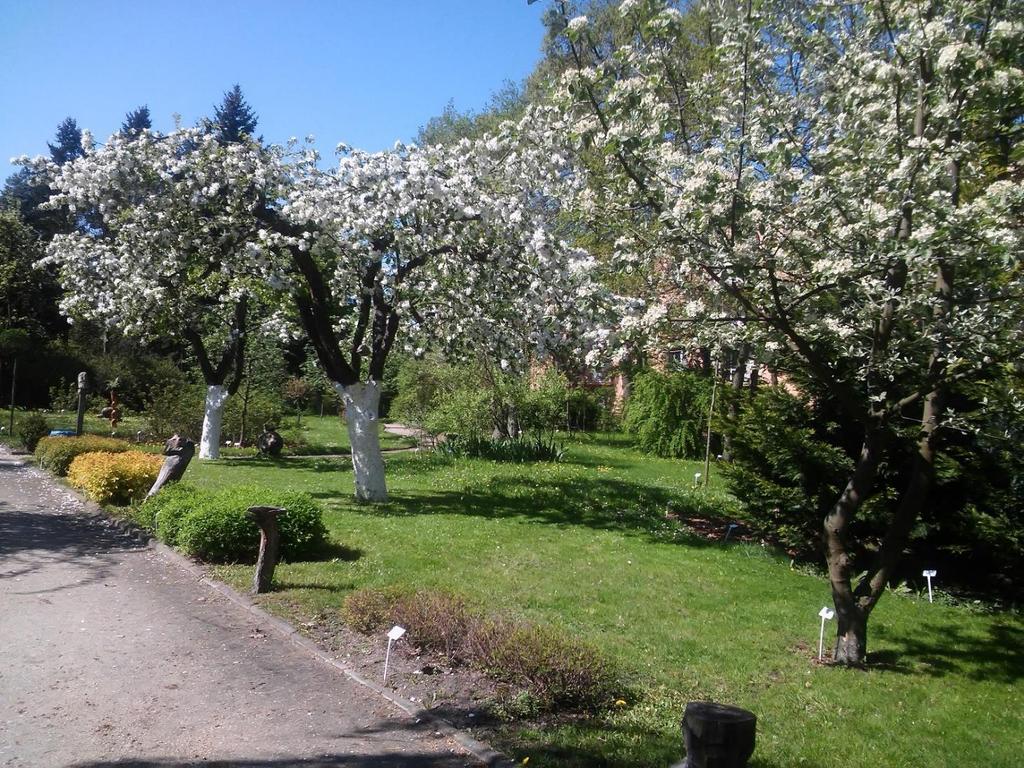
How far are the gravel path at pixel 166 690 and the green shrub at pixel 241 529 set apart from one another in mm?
562

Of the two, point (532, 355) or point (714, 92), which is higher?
point (714, 92)

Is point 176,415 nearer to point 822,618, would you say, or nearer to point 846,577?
point 822,618

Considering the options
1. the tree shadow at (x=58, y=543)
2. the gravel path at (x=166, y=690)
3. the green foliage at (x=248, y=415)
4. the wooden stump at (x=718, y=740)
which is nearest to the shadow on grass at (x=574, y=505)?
the tree shadow at (x=58, y=543)

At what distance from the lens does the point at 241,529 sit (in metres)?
9.32

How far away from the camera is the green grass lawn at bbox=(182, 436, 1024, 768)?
16.5 feet

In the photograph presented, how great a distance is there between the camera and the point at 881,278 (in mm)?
5984

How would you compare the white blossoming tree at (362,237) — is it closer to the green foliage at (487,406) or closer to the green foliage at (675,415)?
the green foliage at (487,406)

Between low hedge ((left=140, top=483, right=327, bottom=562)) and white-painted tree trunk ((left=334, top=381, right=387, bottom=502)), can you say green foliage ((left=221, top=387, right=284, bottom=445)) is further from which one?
low hedge ((left=140, top=483, right=327, bottom=562))

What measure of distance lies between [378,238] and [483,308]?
206 centimetres

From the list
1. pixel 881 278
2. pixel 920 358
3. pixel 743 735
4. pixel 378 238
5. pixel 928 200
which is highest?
pixel 378 238

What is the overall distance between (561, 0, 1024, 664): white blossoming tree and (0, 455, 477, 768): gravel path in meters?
3.69

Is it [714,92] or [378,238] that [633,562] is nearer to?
[714,92]

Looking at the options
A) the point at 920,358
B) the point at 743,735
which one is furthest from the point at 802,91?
the point at 743,735

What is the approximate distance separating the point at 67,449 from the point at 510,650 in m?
13.9
